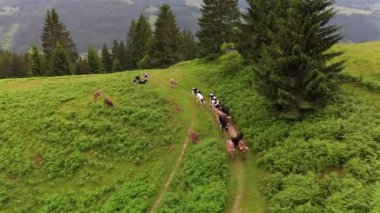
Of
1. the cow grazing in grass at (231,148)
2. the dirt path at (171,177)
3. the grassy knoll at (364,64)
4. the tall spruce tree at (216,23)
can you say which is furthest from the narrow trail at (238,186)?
the tall spruce tree at (216,23)

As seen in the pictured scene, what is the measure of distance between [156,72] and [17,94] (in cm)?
1853

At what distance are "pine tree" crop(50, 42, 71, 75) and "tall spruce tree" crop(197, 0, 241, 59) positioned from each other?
34254 millimetres

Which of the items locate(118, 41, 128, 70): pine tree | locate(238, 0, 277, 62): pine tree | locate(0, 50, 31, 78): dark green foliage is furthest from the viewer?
locate(0, 50, 31, 78): dark green foliage

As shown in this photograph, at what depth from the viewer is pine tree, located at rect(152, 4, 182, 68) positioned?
76250 mm

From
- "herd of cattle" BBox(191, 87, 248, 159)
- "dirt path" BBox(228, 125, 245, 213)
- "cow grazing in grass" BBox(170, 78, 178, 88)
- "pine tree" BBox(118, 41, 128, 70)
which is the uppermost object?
"pine tree" BBox(118, 41, 128, 70)

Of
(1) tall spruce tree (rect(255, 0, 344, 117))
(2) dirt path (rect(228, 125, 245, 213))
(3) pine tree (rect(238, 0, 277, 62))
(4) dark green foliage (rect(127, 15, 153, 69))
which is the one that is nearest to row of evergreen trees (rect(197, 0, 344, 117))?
(1) tall spruce tree (rect(255, 0, 344, 117))

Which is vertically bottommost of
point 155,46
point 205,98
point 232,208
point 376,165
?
point 232,208

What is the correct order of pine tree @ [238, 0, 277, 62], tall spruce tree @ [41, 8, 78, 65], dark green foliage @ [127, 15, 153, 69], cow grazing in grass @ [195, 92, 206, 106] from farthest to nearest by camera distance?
dark green foliage @ [127, 15, 153, 69] < tall spruce tree @ [41, 8, 78, 65] < pine tree @ [238, 0, 277, 62] < cow grazing in grass @ [195, 92, 206, 106]

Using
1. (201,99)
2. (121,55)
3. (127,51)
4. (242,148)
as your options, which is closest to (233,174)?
(242,148)

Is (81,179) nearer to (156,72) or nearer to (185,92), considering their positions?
(185,92)

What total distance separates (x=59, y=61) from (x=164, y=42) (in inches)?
877

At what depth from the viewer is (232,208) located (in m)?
25.8

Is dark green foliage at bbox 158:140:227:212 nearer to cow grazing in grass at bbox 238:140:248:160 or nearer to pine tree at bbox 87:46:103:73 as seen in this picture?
cow grazing in grass at bbox 238:140:248:160

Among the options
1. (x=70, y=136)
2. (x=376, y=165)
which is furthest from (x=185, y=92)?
(x=376, y=165)
